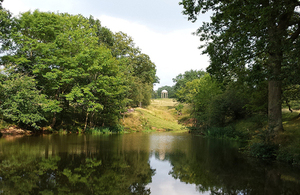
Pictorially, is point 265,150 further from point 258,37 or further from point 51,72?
point 51,72

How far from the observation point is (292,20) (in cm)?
1172

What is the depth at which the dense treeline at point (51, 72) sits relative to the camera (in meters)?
19.2

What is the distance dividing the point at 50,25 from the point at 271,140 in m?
21.5

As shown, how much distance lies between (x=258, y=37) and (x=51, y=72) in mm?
18881

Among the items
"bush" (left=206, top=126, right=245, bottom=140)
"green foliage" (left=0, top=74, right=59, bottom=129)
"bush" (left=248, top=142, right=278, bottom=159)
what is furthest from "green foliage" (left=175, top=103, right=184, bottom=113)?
"bush" (left=248, top=142, right=278, bottom=159)

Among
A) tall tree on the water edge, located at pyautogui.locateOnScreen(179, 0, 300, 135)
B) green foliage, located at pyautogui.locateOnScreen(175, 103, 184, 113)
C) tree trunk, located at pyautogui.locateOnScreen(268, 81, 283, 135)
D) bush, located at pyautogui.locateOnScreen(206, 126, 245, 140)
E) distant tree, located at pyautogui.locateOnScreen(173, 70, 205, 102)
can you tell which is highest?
distant tree, located at pyautogui.locateOnScreen(173, 70, 205, 102)

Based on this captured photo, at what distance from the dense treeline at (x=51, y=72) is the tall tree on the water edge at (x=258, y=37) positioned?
14073 mm

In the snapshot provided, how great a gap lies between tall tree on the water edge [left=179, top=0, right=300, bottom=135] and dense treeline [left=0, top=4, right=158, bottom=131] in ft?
46.2

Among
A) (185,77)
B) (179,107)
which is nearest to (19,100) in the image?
(179,107)

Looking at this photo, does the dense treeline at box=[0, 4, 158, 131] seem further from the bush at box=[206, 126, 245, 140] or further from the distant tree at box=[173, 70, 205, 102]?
the distant tree at box=[173, 70, 205, 102]

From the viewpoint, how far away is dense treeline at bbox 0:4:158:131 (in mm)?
19158

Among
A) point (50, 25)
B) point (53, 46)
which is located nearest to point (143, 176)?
point (53, 46)

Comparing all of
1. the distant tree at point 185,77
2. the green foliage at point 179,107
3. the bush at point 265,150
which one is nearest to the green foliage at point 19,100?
the bush at point 265,150

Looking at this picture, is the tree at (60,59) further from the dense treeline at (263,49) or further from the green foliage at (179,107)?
the green foliage at (179,107)
